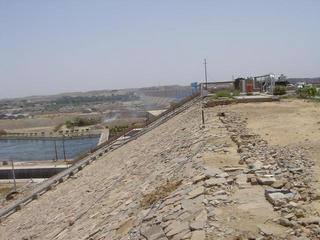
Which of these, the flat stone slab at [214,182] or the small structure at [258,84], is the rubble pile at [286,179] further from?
the small structure at [258,84]

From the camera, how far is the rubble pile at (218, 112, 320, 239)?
458 centimetres

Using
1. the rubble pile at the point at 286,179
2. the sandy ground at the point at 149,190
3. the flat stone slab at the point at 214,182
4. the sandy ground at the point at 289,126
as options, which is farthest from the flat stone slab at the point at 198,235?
the flat stone slab at the point at 214,182

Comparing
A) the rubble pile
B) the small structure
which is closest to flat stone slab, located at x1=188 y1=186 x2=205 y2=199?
the rubble pile

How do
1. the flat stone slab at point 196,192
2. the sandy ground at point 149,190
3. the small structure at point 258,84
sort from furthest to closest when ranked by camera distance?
the small structure at point 258,84
the flat stone slab at point 196,192
the sandy ground at point 149,190

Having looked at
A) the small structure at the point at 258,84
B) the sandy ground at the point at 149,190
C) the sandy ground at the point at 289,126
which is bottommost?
the sandy ground at the point at 149,190

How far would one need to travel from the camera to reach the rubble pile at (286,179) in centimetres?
458

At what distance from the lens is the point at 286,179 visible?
19.7 feet

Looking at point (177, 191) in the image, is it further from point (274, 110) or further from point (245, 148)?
point (274, 110)

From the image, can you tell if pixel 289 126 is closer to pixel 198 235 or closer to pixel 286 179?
pixel 286 179

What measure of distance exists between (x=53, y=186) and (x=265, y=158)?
11.4m

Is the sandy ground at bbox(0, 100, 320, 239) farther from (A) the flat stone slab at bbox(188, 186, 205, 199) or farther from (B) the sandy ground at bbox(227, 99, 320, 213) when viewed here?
(A) the flat stone slab at bbox(188, 186, 205, 199)

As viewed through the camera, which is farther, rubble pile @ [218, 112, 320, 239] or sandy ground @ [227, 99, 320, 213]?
sandy ground @ [227, 99, 320, 213]

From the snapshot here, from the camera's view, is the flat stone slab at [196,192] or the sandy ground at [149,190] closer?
the sandy ground at [149,190]

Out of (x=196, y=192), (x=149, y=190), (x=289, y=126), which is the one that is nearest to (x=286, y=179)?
(x=196, y=192)
